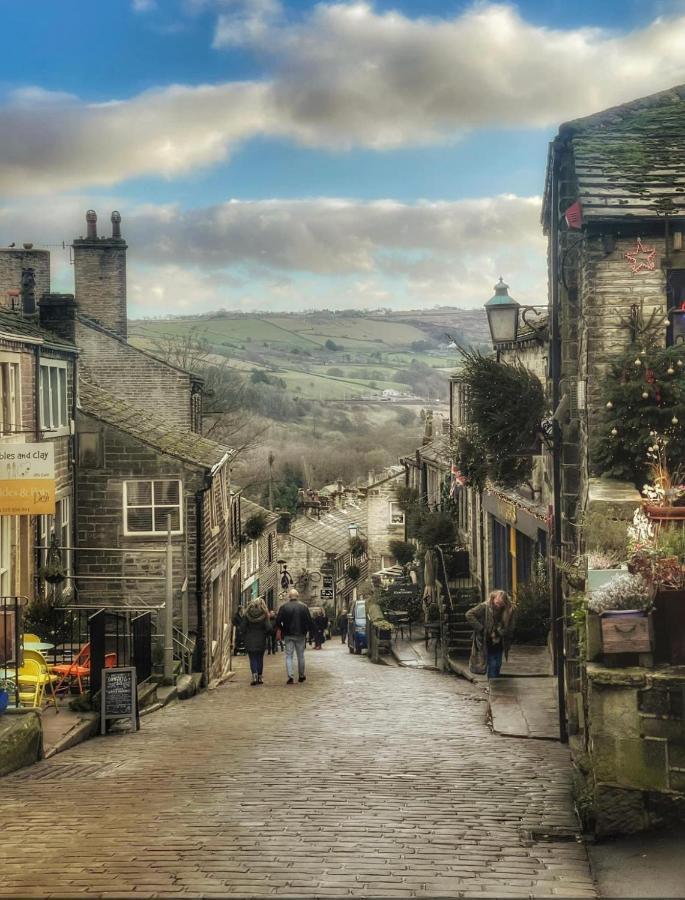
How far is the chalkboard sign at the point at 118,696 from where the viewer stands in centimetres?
1354

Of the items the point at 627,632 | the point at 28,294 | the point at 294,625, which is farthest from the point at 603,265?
the point at 28,294

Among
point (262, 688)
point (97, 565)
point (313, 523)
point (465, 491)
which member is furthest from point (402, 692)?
point (313, 523)

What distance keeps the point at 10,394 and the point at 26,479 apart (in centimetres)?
264

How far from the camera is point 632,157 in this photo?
1255cm

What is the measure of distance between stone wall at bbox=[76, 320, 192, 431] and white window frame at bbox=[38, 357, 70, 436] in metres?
7.58

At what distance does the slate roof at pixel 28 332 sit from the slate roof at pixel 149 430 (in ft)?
5.52

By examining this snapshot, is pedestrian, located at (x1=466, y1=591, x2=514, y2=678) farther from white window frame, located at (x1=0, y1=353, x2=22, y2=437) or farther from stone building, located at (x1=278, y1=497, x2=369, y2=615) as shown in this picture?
stone building, located at (x1=278, y1=497, x2=369, y2=615)

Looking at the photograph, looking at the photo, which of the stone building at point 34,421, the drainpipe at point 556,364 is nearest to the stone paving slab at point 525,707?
the drainpipe at point 556,364

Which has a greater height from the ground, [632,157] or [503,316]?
[632,157]

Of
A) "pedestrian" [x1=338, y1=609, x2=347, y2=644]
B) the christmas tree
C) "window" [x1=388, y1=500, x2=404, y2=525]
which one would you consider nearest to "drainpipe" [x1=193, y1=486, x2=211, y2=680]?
the christmas tree

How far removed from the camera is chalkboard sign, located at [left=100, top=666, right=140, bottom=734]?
1354 centimetres

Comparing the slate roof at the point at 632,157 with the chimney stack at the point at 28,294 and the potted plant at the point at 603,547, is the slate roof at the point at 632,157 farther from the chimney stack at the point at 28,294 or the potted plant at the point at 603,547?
the chimney stack at the point at 28,294

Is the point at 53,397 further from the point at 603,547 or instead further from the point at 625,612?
the point at 625,612

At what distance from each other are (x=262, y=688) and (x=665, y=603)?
1265 cm
